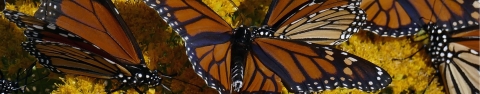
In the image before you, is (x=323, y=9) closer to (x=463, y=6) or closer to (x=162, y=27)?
(x=162, y=27)

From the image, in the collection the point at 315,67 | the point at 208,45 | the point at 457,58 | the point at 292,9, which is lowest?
the point at 457,58

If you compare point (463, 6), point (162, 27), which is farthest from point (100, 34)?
point (463, 6)

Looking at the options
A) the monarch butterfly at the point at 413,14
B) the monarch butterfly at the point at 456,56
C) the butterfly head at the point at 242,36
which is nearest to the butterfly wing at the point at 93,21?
the butterfly head at the point at 242,36

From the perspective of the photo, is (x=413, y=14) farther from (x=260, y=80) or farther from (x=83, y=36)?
(x=83, y=36)

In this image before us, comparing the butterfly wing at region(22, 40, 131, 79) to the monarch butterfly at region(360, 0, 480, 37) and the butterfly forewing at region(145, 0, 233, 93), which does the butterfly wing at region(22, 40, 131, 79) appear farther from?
the monarch butterfly at region(360, 0, 480, 37)

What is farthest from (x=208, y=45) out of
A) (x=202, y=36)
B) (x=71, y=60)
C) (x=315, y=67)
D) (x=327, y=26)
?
(x=327, y=26)

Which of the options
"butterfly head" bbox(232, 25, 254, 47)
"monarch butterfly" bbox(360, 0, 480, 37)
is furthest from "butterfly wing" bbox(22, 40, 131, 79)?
"monarch butterfly" bbox(360, 0, 480, 37)

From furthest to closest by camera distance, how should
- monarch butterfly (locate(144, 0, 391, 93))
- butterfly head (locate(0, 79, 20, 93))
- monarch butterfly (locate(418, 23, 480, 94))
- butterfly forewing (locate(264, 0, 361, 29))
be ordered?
monarch butterfly (locate(418, 23, 480, 94))
butterfly forewing (locate(264, 0, 361, 29))
butterfly head (locate(0, 79, 20, 93))
monarch butterfly (locate(144, 0, 391, 93))
